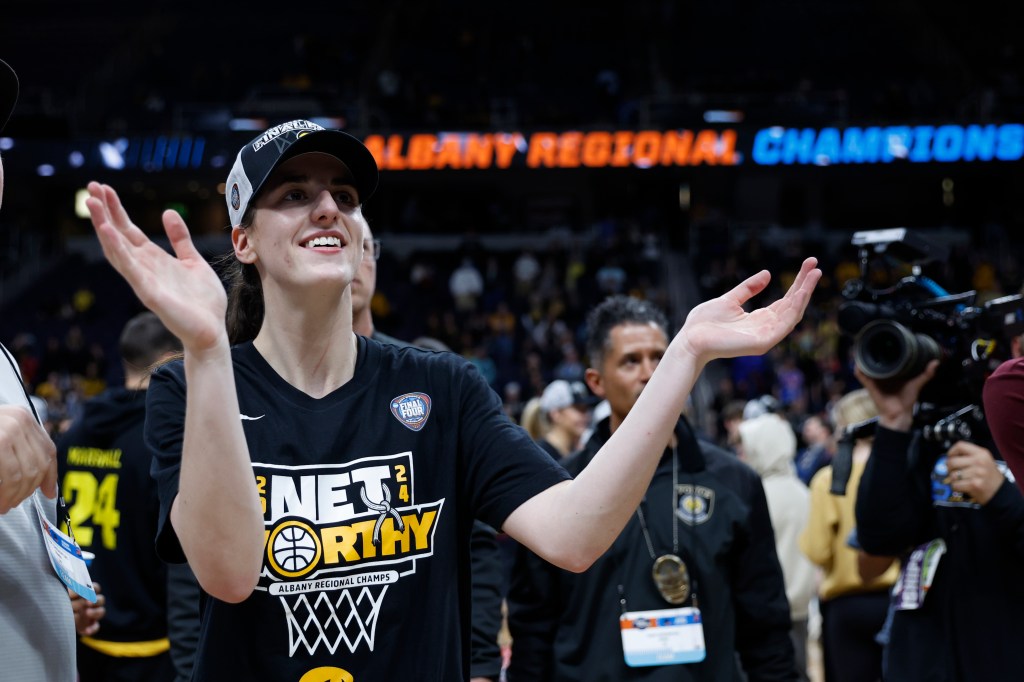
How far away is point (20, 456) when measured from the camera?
1847 millimetres

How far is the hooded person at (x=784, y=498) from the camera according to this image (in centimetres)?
652

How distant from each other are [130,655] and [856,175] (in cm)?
2190

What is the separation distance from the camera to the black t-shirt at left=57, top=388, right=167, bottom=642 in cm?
409

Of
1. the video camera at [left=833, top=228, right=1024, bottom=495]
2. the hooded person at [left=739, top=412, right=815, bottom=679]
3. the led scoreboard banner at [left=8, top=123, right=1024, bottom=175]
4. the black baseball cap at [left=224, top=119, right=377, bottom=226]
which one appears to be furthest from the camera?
the led scoreboard banner at [left=8, top=123, right=1024, bottom=175]

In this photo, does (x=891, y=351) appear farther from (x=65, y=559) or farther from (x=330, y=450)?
(x=65, y=559)

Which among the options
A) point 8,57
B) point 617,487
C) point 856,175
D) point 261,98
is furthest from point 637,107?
point 617,487

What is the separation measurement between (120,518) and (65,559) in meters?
2.09

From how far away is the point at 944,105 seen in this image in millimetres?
21188

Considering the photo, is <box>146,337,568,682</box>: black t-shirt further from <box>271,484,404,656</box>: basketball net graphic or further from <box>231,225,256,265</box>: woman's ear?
<box>231,225,256,265</box>: woman's ear

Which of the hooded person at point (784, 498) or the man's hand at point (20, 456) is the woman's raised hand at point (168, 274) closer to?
the man's hand at point (20, 456)

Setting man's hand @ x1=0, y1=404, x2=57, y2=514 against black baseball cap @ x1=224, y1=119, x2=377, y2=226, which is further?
black baseball cap @ x1=224, y1=119, x2=377, y2=226

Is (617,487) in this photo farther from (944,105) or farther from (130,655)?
(944,105)

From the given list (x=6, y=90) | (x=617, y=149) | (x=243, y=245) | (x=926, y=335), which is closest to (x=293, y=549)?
(x=243, y=245)

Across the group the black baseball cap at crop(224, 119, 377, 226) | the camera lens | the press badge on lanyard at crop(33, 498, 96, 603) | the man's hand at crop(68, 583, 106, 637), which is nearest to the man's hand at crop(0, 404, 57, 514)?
the press badge on lanyard at crop(33, 498, 96, 603)
